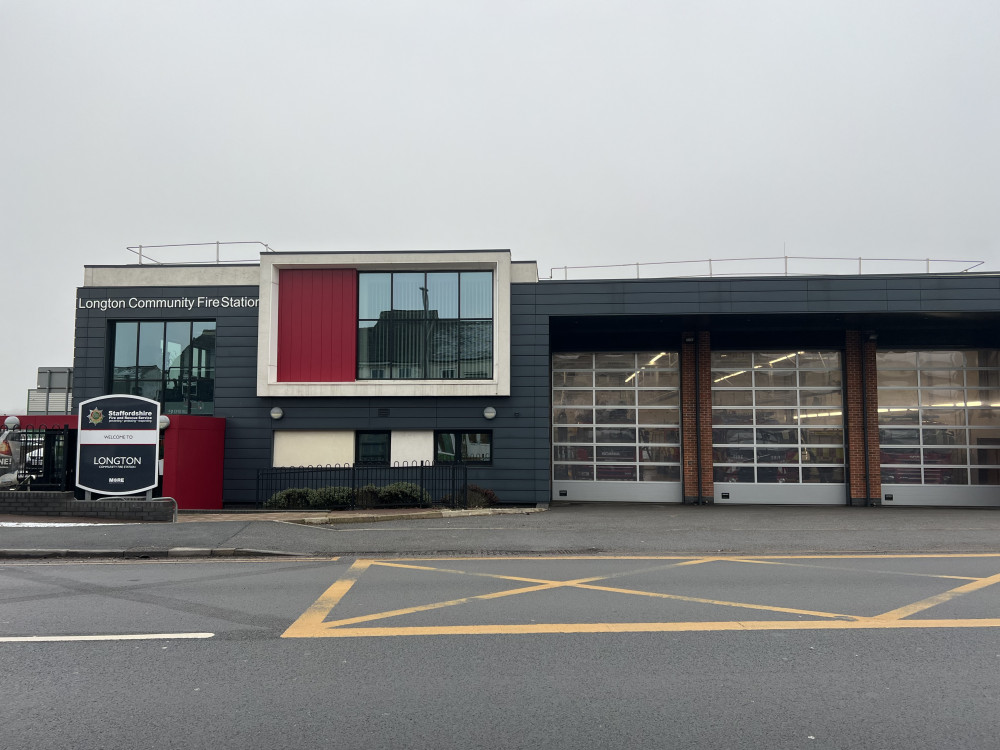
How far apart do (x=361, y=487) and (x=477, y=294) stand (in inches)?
251

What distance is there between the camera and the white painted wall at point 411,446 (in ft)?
65.1

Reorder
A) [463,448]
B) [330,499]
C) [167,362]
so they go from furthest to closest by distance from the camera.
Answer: [167,362] < [463,448] < [330,499]

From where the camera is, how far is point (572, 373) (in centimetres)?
2245

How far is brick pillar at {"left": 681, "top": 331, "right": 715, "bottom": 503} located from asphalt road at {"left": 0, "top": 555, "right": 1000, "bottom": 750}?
12.3 metres

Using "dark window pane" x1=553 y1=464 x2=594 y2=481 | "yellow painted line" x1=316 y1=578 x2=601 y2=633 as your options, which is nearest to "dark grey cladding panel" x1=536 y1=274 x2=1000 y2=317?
"dark window pane" x1=553 y1=464 x2=594 y2=481

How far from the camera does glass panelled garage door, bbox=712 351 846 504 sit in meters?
21.4

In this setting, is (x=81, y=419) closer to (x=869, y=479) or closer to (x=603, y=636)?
(x=603, y=636)

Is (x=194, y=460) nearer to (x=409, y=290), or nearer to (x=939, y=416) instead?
(x=409, y=290)

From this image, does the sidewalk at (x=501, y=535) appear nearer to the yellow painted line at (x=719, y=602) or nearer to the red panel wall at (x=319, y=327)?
the yellow painted line at (x=719, y=602)

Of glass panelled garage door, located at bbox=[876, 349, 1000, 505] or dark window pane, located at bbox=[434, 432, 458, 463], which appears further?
glass panelled garage door, located at bbox=[876, 349, 1000, 505]

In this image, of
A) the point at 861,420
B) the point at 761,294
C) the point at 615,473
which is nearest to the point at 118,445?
the point at 615,473

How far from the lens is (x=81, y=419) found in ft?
48.7

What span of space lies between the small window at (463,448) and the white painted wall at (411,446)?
0.67ft

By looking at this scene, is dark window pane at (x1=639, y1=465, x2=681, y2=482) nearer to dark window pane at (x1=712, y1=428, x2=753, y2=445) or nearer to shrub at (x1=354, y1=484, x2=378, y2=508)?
dark window pane at (x1=712, y1=428, x2=753, y2=445)
